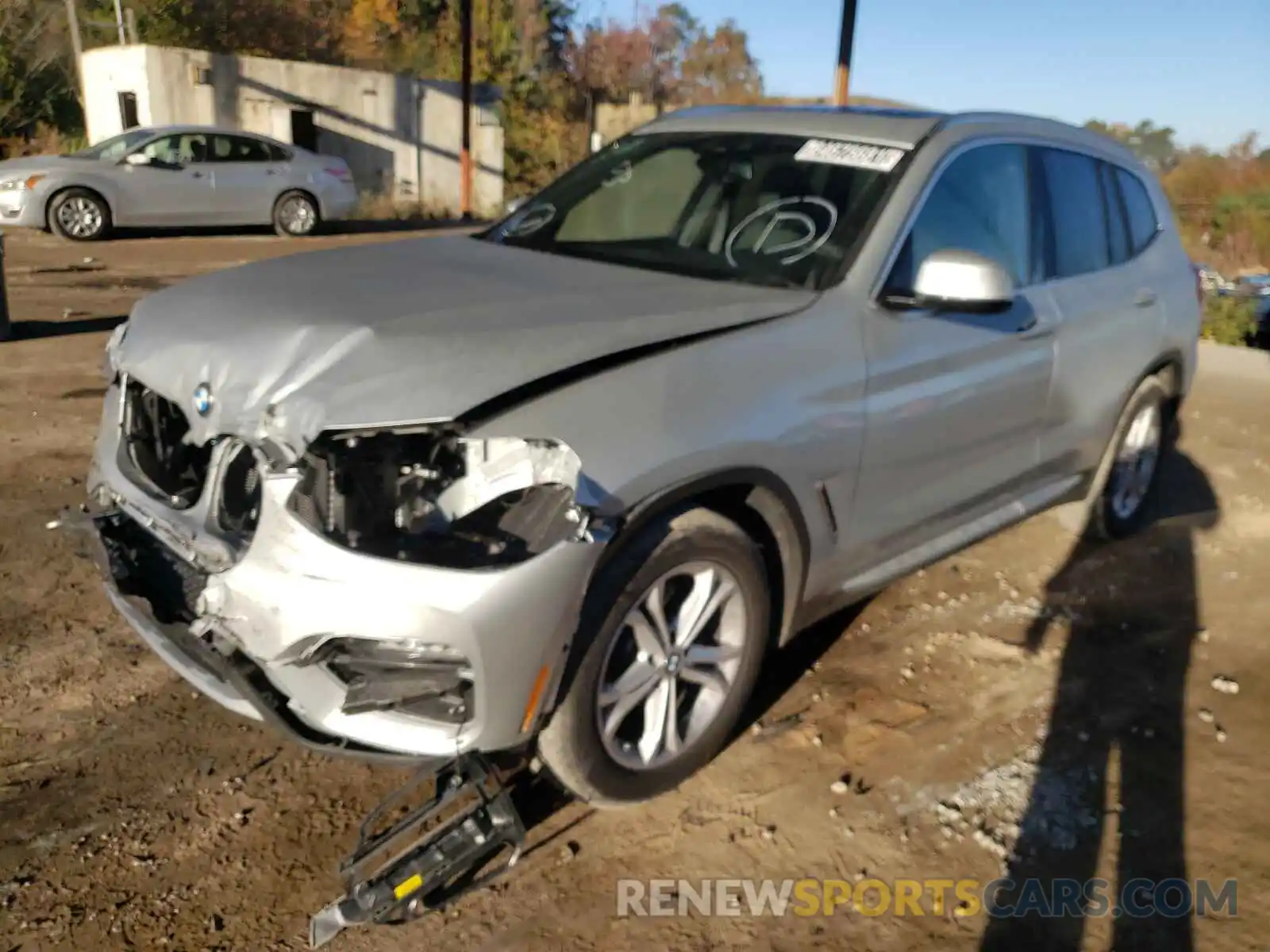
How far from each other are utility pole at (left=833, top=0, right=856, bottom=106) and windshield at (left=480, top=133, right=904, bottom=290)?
9.53m

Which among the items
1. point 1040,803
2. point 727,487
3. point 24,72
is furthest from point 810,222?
point 24,72

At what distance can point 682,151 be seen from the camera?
13.5 ft

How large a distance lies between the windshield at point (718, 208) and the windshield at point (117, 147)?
11917 millimetres

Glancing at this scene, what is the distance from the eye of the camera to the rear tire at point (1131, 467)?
4793mm

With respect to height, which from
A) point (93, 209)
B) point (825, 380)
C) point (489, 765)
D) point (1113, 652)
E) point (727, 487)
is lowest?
point (93, 209)

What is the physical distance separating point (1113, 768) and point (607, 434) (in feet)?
6.49

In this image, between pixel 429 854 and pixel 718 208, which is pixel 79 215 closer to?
pixel 718 208

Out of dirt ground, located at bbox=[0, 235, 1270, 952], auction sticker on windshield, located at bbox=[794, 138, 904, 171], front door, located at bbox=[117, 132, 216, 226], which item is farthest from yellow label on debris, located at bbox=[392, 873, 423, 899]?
front door, located at bbox=[117, 132, 216, 226]

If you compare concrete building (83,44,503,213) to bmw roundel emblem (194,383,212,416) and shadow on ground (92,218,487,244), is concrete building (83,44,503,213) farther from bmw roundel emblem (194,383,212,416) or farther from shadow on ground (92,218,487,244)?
bmw roundel emblem (194,383,212,416)

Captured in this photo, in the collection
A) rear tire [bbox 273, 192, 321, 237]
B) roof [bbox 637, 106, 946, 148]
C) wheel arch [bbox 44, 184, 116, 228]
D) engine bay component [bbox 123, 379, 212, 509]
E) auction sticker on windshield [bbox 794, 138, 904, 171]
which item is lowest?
rear tire [bbox 273, 192, 321, 237]

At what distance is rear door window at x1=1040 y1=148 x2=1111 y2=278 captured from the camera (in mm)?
4203

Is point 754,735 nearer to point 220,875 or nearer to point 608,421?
point 608,421

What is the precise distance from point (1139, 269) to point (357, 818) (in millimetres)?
3874

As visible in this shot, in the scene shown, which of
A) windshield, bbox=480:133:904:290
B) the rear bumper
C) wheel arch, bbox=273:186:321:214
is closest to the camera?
windshield, bbox=480:133:904:290
